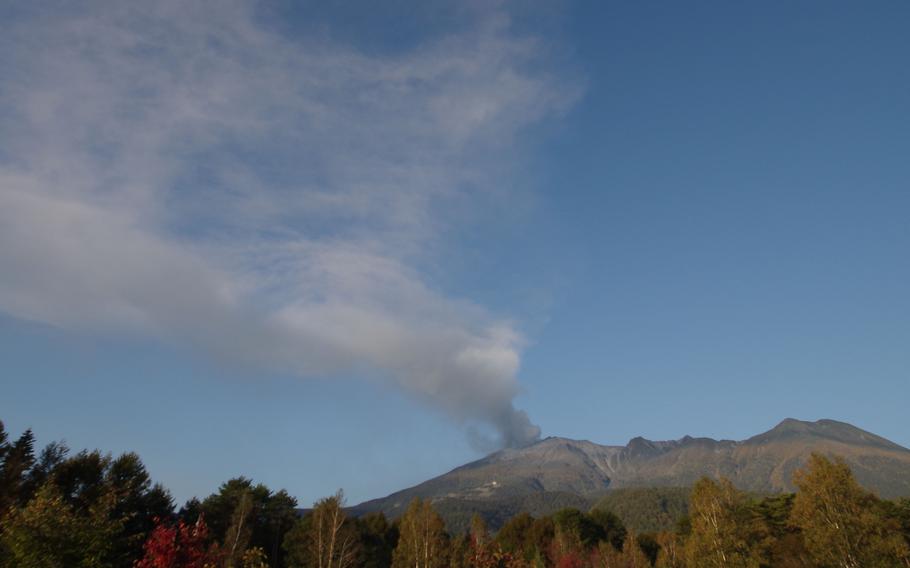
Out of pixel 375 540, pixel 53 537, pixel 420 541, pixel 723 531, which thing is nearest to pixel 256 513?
pixel 375 540

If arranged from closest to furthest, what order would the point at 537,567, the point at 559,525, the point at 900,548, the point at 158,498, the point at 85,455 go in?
1. the point at 900,548
2. the point at 85,455
3. the point at 537,567
4. the point at 158,498
5. the point at 559,525

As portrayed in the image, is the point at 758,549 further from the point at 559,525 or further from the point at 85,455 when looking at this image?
the point at 85,455

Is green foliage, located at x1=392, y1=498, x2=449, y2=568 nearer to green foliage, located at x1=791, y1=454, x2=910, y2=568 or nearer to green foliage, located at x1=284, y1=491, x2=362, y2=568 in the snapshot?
green foliage, located at x1=284, y1=491, x2=362, y2=568

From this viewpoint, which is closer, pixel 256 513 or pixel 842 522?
pixel 842 522

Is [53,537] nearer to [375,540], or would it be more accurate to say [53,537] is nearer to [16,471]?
[16,471]

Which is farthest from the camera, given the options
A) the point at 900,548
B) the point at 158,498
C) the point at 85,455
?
the point at 158,498

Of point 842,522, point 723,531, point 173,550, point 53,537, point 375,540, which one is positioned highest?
point 375,540

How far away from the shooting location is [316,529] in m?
59.7

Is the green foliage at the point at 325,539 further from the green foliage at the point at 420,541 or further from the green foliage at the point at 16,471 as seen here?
the green foliage at the point at 16,471

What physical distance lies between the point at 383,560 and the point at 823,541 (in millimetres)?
53747

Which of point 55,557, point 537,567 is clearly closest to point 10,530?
point 55,557

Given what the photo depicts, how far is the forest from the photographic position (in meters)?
16.2

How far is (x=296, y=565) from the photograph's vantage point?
214 feet

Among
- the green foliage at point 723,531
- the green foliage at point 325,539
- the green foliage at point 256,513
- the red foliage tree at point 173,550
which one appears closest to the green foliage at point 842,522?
the green foliage at point 723,531
